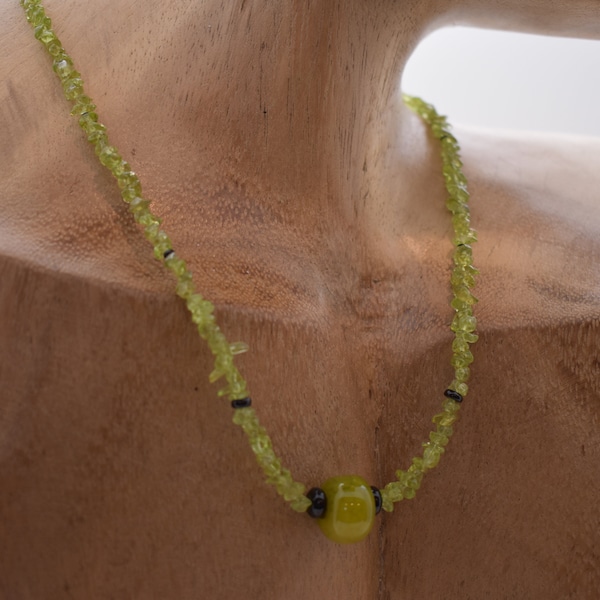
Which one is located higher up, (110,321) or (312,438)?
(110,321)

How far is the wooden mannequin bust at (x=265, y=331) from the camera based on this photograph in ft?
2.03

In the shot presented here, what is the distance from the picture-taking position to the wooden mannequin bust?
0.62 metres

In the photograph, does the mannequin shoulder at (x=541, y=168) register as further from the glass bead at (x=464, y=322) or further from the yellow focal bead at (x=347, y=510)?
the yellow focal bead at (x=347, y=510)

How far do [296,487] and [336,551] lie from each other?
2.7 inches

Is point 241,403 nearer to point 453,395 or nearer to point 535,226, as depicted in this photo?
point 453,395

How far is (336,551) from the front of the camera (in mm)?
683

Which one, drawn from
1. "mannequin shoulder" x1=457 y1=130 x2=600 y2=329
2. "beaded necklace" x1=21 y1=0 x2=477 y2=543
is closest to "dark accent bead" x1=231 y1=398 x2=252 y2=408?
"beaded necklace" x1=21 y1=0 x2=477 y2=543

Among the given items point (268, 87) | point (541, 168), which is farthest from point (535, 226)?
point (268, 87)

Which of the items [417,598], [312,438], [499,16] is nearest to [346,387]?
[312,438]

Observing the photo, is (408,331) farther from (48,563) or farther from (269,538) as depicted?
(48,563)

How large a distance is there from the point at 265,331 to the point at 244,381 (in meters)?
0.05

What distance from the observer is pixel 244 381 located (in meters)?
0.65

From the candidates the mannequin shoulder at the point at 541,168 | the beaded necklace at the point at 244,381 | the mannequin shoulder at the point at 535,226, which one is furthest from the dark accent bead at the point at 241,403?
the mannequin shoulder at the point at 541,168

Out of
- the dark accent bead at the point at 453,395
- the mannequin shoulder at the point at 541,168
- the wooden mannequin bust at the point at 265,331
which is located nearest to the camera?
the wooden mannequin bust at the point at 265,331
